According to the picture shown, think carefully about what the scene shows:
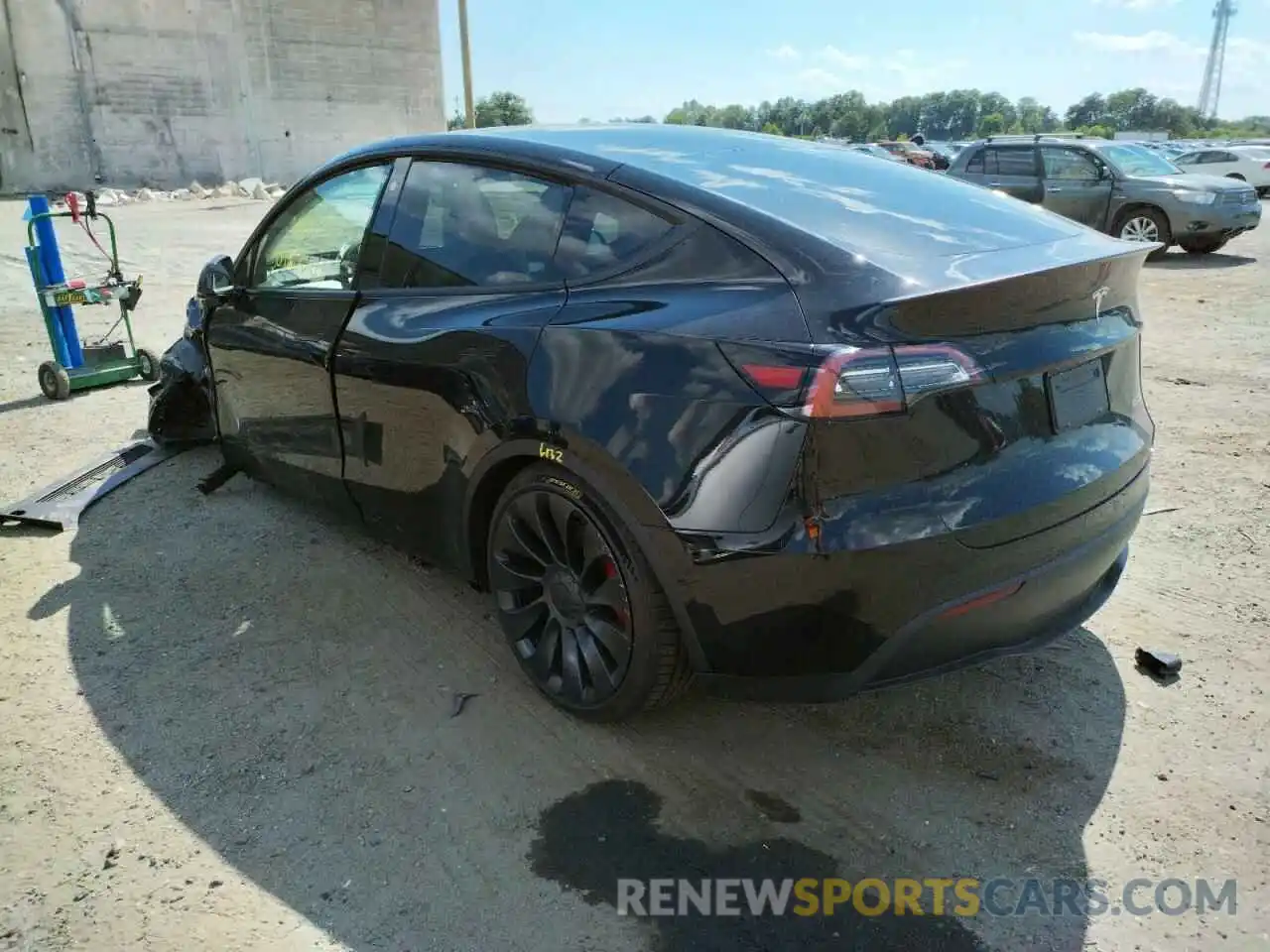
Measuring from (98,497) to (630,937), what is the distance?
3.97 meters

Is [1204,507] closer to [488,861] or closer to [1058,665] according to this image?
[1058,665]

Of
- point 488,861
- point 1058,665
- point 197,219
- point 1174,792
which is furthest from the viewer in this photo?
point 197,219

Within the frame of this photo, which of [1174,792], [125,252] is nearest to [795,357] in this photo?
[1174,792]

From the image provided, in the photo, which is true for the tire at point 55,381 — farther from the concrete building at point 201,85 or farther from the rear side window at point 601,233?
the concrete building at point 201,85

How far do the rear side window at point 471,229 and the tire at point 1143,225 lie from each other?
490 inches

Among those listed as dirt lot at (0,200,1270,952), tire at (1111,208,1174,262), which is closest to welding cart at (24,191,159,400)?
dirt lot at (0,200,1270,952)

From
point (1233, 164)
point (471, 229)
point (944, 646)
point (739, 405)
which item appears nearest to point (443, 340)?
point (471, 229)

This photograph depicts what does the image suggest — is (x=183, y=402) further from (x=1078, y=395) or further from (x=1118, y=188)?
(x=1118, y=188)

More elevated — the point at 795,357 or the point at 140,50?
the point at 140,50

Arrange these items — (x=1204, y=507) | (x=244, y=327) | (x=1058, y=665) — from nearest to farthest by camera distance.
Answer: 1. (x=1058, y=665)
2. (x=244, y=327)
3. (x=1204, y=507)

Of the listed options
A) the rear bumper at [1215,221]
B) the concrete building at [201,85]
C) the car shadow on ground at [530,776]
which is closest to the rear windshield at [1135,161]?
the rear bumper at [1215,221]

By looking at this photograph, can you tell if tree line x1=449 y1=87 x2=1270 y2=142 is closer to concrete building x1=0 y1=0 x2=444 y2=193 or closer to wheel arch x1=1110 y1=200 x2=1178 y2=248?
concrete building x1=0 y1=0 x2=444 y2=193

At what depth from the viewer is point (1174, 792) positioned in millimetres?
2613

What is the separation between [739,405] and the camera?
2248mm
